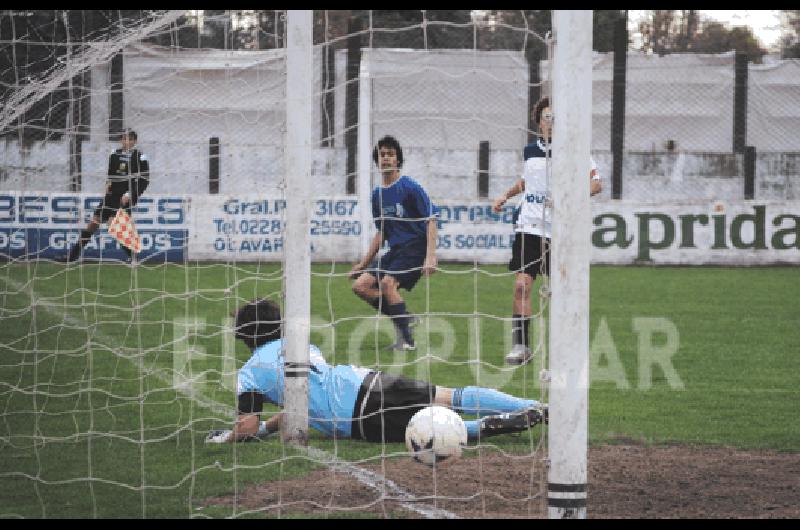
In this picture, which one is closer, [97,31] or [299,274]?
[299,274]

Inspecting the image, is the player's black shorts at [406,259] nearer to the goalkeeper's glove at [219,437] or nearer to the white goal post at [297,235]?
the white goal post at [297,235]

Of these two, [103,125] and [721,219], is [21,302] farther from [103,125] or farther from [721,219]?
[721,219]

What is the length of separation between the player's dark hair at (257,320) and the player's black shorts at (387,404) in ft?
2.05

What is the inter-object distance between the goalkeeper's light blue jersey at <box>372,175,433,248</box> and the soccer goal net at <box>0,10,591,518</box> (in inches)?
2.8

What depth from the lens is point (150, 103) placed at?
Result: 16.1 meters

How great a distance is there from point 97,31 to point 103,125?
6.37 feet

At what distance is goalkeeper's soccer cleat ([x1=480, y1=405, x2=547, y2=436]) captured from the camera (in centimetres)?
600

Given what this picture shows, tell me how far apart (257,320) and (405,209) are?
324 cm

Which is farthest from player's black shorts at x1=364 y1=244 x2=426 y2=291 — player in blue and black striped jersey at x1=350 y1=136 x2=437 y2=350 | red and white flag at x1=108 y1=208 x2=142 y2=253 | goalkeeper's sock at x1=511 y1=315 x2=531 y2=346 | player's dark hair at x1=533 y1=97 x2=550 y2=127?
red and white flag at x1=108 y1=208 x2=142 y2=253

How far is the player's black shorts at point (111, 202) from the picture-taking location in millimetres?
12445

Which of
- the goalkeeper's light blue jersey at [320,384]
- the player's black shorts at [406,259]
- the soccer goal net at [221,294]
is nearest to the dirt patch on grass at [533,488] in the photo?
the soccer goal net at [221,294]

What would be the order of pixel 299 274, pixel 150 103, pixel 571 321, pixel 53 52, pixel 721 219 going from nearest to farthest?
pixel 571 321 < pixel 299 274 < pixel 53 52 < pixel 150 103 < pixel 721 219

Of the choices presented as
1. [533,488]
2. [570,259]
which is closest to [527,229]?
[533,488]

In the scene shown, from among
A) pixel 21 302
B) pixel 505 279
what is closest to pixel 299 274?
pixel 21 302
